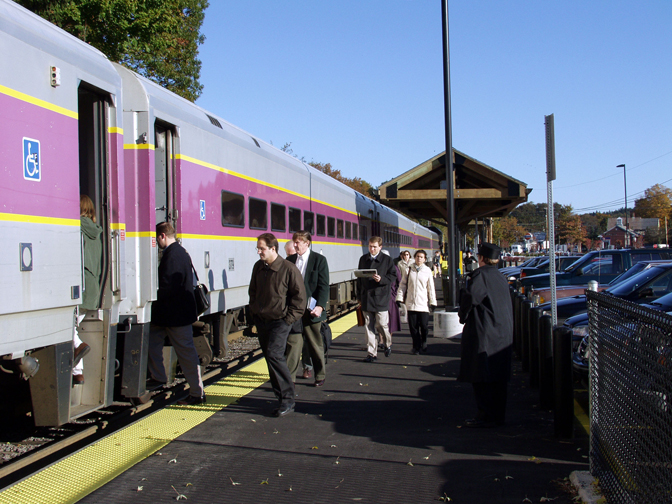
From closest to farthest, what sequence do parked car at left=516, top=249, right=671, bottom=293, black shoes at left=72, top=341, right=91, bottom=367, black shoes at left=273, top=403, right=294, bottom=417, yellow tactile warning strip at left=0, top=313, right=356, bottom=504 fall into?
yellow tactile warning strip at left=0, top=313, right=356, bottom=504 < black shoes at left=72, top=341, right=91, bottom=367 < black shoes at left=273, top=403, right=294, bottom=417 < parked car at left=516, top=249, right=671, bottom=293

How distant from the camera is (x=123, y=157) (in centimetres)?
629

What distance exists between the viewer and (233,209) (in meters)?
9.23

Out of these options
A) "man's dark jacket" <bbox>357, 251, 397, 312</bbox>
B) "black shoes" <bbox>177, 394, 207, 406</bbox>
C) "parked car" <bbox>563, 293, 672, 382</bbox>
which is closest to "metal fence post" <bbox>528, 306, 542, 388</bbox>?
"parked car" <bbox>563, 293, 672, 382</bbox>

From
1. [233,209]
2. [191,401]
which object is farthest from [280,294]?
[233,209]

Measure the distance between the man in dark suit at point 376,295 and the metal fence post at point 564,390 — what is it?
159 inches

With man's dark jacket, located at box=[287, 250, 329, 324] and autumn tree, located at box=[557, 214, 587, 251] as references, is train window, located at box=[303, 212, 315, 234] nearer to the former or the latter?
man's dark jacket, located at box=[287, 250, 329, 324]

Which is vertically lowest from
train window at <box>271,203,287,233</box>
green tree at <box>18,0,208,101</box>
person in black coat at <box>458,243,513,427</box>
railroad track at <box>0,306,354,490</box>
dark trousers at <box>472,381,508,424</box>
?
railroad track at <box>0,306,354,490</box>

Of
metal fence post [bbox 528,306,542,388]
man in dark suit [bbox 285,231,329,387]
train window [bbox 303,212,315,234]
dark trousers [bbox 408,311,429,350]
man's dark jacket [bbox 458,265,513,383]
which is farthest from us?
train window [bbox 303,212,315,234]

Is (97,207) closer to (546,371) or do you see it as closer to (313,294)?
(313,294)

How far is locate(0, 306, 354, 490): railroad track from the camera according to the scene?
16.2ft

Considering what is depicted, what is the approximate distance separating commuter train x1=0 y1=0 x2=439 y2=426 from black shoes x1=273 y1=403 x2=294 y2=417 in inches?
49.9

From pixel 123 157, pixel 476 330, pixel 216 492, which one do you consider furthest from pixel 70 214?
pixel 476 330

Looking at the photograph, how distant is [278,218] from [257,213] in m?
1.09

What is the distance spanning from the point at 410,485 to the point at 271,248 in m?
2.77
